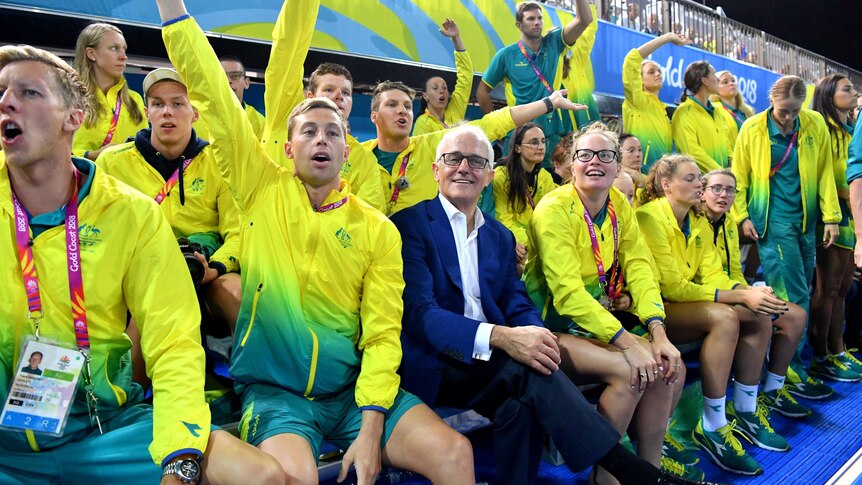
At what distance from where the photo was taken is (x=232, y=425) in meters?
2.07

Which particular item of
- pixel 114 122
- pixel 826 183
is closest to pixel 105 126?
pixel 114 122

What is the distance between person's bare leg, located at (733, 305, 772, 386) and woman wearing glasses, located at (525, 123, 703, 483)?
0.67 m

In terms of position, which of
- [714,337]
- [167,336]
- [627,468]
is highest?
[167,336]

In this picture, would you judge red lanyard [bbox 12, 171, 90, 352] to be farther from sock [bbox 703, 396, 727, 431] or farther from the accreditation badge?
sock [bbox 703, 396, 727, 431]

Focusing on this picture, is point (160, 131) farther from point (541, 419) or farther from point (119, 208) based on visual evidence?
point (541, 419)

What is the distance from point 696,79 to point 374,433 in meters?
4.39

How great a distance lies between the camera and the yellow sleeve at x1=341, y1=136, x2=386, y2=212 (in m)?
2.98

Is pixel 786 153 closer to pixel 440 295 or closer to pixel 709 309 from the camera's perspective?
pixel 709 309

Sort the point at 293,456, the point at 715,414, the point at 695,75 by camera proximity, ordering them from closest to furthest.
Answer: the point at 293,456, the point at 715,414, the point at 695,75

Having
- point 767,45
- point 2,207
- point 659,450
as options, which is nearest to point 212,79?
point 2,207

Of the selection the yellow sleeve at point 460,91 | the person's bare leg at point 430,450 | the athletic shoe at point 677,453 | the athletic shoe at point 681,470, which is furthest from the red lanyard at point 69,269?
the yellow sleeve at point 460,91

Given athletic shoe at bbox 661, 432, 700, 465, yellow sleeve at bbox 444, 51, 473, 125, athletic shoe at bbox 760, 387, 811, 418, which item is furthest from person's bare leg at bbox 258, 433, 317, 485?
yellow sleeve at bbox 444, 51, 473, 125

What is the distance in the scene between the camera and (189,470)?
4.45 feet

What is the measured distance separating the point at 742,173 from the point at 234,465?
389 cm
